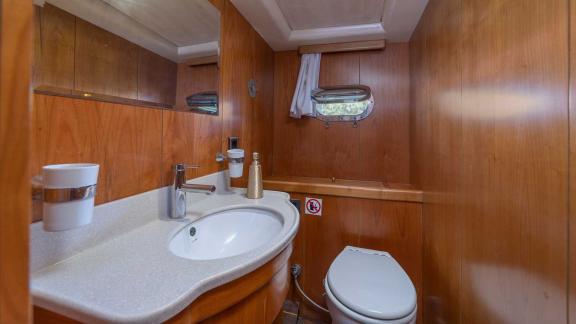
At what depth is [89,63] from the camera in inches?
24.3

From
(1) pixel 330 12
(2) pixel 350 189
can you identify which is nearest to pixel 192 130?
(2) pixel 350 189

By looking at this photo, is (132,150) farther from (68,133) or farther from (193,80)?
(193,80)

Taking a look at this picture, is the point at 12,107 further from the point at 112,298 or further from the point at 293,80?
the point at 293,80

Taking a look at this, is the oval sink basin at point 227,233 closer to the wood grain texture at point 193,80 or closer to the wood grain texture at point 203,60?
the wood grain texture at point 193,80

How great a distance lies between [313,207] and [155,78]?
1140mm

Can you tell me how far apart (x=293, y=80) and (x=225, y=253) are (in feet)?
Result: 4.79

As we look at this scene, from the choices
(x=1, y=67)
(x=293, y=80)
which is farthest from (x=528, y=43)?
(x=293, y=80)

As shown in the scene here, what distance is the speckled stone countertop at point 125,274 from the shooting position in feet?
1.34

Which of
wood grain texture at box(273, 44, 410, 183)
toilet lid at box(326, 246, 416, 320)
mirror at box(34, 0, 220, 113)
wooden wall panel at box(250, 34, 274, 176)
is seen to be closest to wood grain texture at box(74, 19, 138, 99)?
mirror at box(34, 0, 220, 113)

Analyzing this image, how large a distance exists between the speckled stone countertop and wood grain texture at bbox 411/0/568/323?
0.59 metres

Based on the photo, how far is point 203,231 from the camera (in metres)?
0.89

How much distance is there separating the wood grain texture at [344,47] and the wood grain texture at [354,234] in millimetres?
1084

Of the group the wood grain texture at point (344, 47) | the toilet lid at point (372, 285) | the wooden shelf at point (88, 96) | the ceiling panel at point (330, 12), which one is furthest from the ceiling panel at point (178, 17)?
the toilet lid at point (372, 285)

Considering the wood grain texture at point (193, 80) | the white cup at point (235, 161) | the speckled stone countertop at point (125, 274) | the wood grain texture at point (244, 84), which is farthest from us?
the wood grain texture at point (244, 84)
